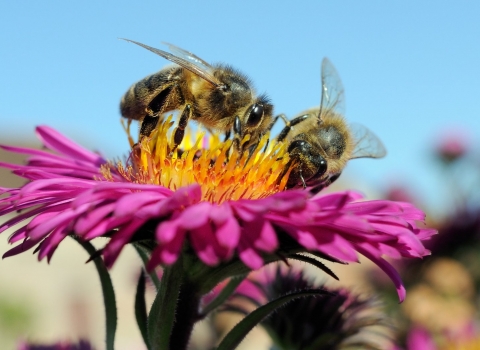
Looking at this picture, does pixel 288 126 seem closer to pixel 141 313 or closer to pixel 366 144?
pixel 366 144

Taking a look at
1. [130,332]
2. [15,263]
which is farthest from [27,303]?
[15,263]

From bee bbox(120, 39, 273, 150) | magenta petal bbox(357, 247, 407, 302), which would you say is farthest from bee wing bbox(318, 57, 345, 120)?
magenta petal bbox(357, 247, 407, 302)

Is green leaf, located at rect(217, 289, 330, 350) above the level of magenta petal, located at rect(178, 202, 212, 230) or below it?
below

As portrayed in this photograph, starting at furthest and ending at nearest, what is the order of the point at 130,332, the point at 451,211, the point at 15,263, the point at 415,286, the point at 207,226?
the point at 15,263 < the point at 130,332 < the point at 451,211 < the point at 415,286 < the point at 207,226

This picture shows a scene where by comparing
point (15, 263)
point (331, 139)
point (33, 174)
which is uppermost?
point (331, 139)

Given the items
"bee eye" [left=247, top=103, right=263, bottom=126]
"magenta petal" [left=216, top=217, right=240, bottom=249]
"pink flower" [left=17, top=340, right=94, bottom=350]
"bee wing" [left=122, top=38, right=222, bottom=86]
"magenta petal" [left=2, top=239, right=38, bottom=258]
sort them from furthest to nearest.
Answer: "pink flower" [left=17, top=340, right=94, bottom=350] → "bee eye" [left=247, top=103, right=263, bottom=126] → "bee wing" [left=122, top=38, right=222, bottom=86] → "magenta petal" [left=2, top=239, right=38, bottom=258] → "magenta petal" [left=216, top=217, right=240, bottom=249]

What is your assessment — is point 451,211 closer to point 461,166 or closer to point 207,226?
point 461,166

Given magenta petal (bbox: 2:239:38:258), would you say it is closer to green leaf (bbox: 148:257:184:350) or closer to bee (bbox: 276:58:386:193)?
green leaf (bbox: 148:257:184:350)
